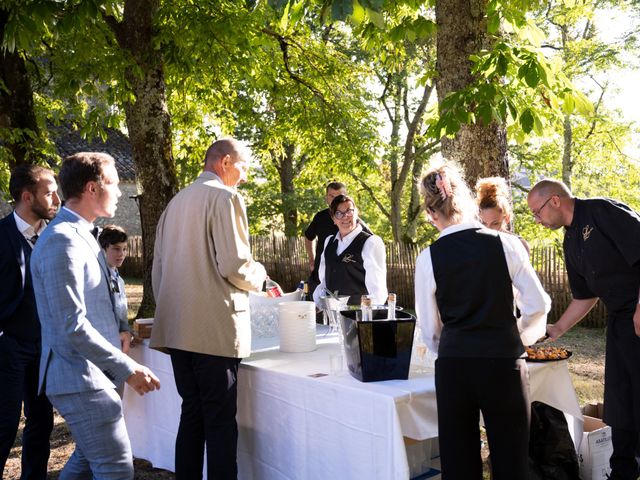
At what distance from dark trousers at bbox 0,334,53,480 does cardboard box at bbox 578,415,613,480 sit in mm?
2720

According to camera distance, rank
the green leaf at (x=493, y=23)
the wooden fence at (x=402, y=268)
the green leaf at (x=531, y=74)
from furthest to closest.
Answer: the wooden fence at (x=402, y=268), the green leaf at (x=493, y=23), the green leaf at (x=531, y=74)

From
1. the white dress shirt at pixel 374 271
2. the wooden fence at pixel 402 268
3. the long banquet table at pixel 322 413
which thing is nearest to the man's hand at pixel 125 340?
the long banquet table at pixel 322 413

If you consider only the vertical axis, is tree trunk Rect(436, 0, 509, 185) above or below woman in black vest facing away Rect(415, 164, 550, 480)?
above

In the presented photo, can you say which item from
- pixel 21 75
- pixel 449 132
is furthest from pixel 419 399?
pixel 21 75

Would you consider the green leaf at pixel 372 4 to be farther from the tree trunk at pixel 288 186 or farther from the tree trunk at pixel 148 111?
the tree trunk at pixel 288 186

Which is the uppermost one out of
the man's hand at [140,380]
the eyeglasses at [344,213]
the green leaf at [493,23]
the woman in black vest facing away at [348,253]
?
the green leaf at [493,23]

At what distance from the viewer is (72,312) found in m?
2.25

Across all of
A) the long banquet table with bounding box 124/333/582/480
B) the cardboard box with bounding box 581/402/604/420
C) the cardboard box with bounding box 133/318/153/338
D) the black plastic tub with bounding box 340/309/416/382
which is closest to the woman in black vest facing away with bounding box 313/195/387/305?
the long banquet table with bounding box 124/333/582/480

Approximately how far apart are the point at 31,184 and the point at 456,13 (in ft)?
9.09

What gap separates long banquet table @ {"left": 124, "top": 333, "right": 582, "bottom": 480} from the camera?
250cm

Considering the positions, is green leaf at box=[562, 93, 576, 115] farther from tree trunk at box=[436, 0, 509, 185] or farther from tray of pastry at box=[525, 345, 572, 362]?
tray of pastry at box=[525, 345, 572, 362]

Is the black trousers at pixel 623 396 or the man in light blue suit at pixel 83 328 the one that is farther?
the black trousers at pixel 623 396

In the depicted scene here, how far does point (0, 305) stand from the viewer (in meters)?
3.36

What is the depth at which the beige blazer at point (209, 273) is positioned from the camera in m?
2.97
